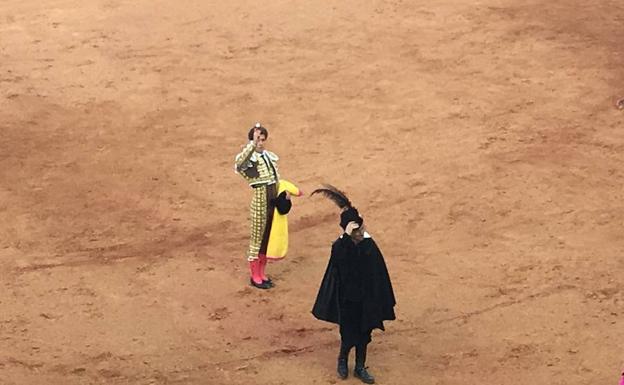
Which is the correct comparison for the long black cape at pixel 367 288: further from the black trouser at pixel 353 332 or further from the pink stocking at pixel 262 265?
the pink stocking at pixel 262 265

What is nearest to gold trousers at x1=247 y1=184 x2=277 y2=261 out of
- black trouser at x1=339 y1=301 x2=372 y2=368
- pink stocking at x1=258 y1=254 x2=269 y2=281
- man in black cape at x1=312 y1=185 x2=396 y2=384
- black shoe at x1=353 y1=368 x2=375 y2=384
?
pink stocking at x1=258 y1=254 x2=269 y2=281

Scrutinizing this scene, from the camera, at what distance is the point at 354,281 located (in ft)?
37.5

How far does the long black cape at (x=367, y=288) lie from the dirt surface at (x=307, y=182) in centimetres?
94

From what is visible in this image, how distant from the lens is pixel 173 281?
14.1 meters

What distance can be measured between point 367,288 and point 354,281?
15cm

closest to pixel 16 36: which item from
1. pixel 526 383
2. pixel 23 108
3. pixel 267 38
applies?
pixel 23 108

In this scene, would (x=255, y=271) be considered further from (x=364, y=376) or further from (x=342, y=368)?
(x=364, y=376)

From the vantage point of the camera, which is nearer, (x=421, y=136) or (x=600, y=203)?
(x=600, y=203)

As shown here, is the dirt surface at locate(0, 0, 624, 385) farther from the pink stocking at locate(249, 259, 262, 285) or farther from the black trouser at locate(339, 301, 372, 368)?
the black trouser at locate(339, 301, 372, 368)

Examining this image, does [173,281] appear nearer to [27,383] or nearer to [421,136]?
[27,383]

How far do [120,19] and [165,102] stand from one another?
159 inches

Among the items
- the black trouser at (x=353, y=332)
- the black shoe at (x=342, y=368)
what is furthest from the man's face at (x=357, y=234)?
the black shoe at (x=342, y=368)

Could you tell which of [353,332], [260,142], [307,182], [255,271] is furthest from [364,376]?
[307,182]

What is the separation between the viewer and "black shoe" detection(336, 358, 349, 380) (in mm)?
12008
